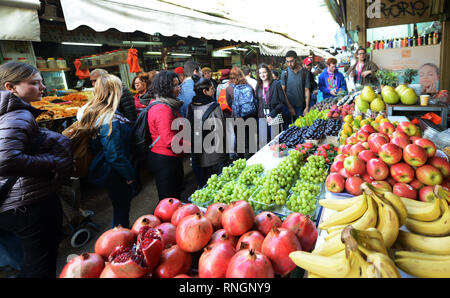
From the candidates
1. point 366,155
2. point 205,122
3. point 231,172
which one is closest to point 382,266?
point 366,155

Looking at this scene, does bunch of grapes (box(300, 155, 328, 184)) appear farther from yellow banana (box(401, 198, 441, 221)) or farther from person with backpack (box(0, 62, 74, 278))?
person with backpack (box(0, 62, 74, 278))

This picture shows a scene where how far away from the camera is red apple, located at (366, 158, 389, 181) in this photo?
5.01 feet

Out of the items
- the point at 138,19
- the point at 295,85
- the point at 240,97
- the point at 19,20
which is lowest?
the point at 240,97

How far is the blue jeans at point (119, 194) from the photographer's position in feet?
9.54

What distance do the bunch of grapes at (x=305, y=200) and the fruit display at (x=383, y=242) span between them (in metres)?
0.45

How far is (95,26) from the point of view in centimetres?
294

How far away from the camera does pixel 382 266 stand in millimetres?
737

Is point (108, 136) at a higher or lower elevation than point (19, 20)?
lower

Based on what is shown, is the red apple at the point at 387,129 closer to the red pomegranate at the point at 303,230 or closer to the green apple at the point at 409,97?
the red pomegranate at the point at 303,230

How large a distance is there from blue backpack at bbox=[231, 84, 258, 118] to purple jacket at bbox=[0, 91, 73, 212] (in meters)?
3.33

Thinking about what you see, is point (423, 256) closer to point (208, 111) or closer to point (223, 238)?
point (223, 238)

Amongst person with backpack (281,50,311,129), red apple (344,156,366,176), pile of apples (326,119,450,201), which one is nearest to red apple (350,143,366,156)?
pile of apples (326,119,450,201)

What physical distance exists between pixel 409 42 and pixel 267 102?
13.2ft
